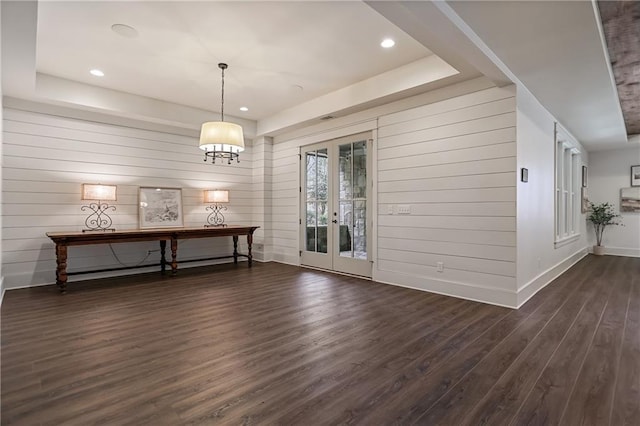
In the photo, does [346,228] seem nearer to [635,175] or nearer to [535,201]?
[535,201]

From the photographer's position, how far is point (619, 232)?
307 inches

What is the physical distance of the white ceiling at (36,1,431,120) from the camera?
2.94m

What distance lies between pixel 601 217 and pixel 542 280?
509cm

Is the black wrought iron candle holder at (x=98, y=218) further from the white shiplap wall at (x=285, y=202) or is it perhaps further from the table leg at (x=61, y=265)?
the white shiplap wall at (x=285, y=202)

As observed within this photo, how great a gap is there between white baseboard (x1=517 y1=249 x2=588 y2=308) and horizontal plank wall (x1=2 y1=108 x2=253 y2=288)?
5.18 meters

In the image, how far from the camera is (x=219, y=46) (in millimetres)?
3535

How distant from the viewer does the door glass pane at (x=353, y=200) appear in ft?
16.8

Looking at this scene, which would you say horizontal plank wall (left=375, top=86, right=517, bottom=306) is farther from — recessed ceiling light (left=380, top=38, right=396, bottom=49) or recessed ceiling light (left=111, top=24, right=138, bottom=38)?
recessed ceiling light (left=111, top=24, right=138, bottom=38)

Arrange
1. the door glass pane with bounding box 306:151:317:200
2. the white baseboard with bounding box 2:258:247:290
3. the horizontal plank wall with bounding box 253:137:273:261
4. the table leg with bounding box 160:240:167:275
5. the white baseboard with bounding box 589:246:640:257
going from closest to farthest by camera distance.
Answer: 1. the white baseboard with bounding box 2:258:247:290
2. the table leg with bounding box 160:240:167:275
3. the door glass pane with bounding box 306:151:317:200
4. the horizontal plank wall with bounding box 253:137:273:261
5. the white baseboard with bounding box 589:246:640:257

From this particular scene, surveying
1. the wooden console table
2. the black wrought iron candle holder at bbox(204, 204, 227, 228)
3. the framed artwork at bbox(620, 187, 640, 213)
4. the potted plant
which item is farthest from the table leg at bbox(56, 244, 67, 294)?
the framed artwork at bbox(620, 187, 640, 213)

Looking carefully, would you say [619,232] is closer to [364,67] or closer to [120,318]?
[364,67]

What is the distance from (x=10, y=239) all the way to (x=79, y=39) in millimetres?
2948

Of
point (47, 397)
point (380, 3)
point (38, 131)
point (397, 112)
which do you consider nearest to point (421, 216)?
point (397, 112)

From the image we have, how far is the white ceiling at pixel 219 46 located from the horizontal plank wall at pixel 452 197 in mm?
883
